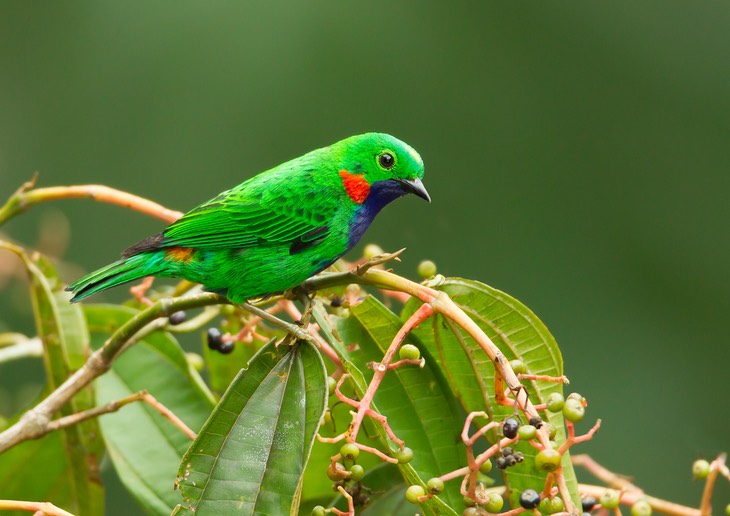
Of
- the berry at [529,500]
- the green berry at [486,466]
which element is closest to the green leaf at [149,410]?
the green berry at [486,466]

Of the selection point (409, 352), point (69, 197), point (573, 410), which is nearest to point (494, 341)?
point (409, 352)

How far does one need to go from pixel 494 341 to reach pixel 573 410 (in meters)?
0.35

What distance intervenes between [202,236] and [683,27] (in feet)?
13.6

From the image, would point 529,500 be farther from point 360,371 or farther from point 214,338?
point 214,338

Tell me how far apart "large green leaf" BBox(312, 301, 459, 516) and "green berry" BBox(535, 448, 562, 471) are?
0.21 metres

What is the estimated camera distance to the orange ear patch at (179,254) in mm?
2669

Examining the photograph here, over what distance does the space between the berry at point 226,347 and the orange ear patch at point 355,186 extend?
0.56 metres

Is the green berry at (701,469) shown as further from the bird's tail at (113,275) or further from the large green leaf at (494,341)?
the bird's tail at (113,275)

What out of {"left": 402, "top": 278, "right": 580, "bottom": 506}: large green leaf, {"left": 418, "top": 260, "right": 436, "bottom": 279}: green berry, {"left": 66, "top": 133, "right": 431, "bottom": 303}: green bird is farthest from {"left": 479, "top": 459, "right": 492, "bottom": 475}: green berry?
{"left": 66, "top": 133, "right": 431, "bottom": 303}: green bird

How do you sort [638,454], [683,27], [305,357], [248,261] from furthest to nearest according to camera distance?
[683,27] → [638,454] → [248,261] → [305,357]

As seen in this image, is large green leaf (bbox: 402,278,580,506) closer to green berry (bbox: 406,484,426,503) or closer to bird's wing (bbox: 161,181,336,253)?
green berry (bbox: 406,484,426,503)

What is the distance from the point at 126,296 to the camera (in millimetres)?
6000

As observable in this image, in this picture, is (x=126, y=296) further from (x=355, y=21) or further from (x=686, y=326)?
(x=686, y=326)

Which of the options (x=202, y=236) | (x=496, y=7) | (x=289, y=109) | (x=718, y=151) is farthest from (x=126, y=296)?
(x=718, y=151)
